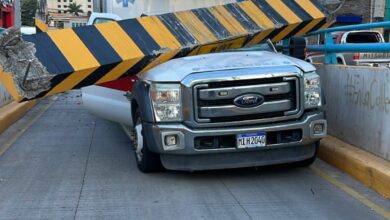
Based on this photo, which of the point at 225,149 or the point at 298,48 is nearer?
the point at 225,149

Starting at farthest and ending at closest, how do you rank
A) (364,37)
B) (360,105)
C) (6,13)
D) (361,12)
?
1. (6,13)
2. (361,12)
3. (364,37)
4. (360,105)

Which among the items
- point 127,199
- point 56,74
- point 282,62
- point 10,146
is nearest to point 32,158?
point 10,146

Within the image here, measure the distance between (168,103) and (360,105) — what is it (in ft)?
8.43

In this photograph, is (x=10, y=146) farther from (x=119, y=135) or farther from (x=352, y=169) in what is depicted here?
(x=352, y=169)

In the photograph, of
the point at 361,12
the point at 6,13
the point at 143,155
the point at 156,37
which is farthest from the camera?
the point at 6,13

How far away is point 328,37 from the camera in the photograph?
8.56 metres

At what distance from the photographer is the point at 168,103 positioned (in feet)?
20.1

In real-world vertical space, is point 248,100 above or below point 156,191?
above

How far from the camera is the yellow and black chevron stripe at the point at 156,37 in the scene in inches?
275

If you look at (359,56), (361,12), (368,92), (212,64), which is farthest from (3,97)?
(361,12)

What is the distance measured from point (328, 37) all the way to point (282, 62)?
237 cm

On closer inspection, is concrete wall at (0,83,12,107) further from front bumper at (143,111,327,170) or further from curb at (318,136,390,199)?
curb at (318,136,390,199)

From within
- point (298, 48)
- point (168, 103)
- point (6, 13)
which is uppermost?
point (6, 13)

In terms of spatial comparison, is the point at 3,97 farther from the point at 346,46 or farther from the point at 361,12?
the point at 361,12
